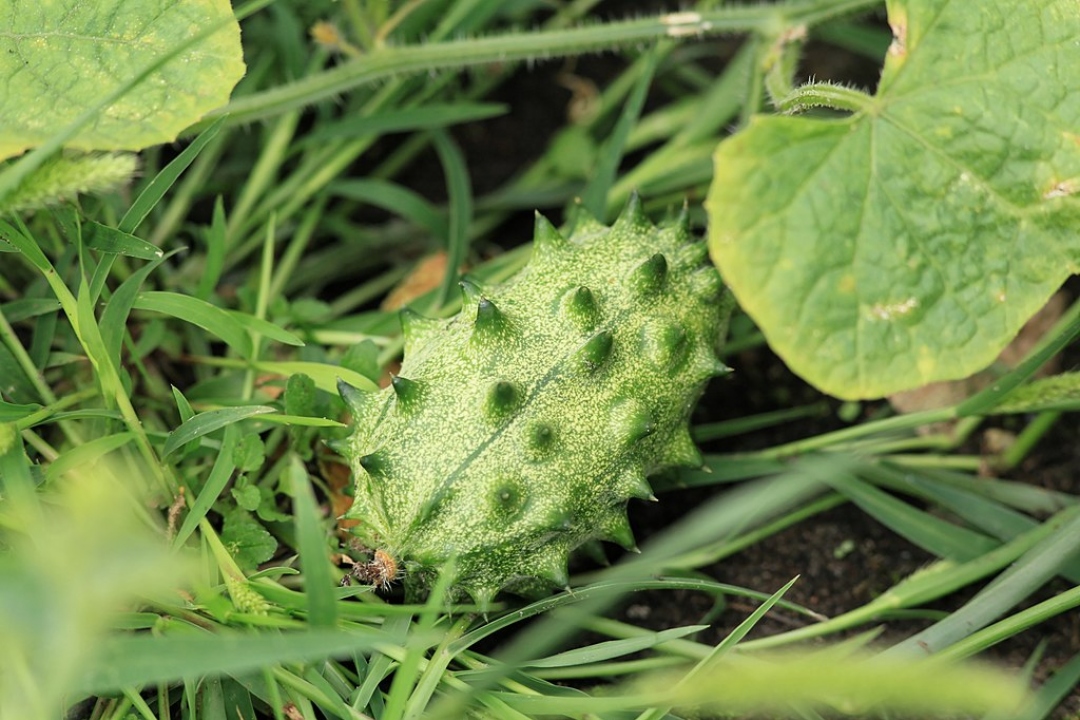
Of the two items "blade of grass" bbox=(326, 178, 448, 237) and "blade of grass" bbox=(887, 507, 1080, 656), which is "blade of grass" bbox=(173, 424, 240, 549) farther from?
"blade of grass" bbox=(887, 507, 1080, 656)

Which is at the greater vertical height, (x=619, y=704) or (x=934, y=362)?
(x=934, y=362)

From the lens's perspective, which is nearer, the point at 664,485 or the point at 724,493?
the point at 664,485

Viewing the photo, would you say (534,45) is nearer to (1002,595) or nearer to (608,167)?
(608,167)

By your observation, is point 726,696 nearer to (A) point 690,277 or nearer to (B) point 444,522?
(B) point 444,522

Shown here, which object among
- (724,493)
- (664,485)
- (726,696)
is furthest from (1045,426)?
(726,696)

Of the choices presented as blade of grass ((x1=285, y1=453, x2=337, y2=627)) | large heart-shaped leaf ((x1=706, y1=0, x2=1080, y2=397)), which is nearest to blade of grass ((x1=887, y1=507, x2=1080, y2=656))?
large heart-shaped leaf ((x1=706, y1=0, x2=1080, y2=397))

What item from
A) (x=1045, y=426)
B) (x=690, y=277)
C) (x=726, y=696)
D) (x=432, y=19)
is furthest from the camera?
(x=432, y=19)

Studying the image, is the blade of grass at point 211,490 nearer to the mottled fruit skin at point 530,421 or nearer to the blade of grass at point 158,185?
the mottled fruit skin at point 530,421
